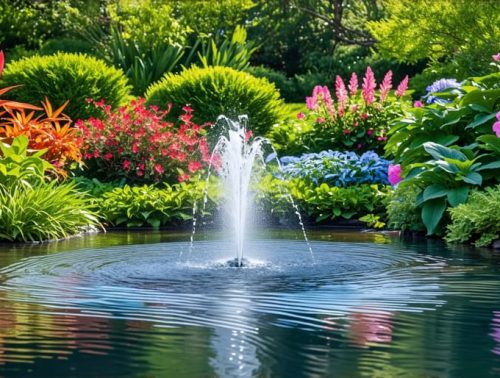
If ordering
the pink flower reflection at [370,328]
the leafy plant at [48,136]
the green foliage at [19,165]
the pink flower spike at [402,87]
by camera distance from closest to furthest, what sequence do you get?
the pink flower reflection at [370,328] < the green foliage at [19,165] < the leafy plant at [48,136] < the pink flower spike at [402,87]

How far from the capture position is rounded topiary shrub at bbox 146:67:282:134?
15.3 m

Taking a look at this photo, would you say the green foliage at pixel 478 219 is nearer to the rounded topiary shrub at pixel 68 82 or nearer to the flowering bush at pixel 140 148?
the flowering bush at pixel 140 148

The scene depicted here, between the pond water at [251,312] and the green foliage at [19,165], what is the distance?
1.49 meters

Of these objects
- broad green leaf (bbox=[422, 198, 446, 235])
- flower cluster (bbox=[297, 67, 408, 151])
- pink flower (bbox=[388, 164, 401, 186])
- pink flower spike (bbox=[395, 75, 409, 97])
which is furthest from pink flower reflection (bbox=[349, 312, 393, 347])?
pink flower spike (bbox=[395, 75, 409, 97])

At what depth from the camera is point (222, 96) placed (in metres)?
15.3

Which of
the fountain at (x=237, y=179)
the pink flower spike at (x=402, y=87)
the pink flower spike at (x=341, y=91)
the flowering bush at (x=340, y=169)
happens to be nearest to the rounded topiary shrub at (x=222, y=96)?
the fountain at (x=237, y=179)

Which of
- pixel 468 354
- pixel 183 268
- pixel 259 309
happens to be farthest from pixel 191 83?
pixel 468 354

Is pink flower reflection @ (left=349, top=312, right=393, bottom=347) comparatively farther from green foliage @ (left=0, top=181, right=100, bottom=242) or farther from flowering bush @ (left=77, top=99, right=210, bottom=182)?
flowering bush @ (left=77, top=99, right=210, bottom=182)

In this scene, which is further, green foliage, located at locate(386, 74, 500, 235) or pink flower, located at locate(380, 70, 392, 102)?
pink flower, located at locate(380, 70, 392, 102)

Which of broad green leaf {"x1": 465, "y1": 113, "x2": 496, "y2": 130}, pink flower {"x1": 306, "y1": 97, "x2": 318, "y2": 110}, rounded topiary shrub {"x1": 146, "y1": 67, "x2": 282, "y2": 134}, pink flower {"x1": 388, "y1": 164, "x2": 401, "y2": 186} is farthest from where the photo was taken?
rounded topiary shrub {"x1": 146, "y1": 67, "x2": 282, "y2": 134}

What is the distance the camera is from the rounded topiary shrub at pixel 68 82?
1557cm

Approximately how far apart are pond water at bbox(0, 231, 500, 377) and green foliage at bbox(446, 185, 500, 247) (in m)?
0.37

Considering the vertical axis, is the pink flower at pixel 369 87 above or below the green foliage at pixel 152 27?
below

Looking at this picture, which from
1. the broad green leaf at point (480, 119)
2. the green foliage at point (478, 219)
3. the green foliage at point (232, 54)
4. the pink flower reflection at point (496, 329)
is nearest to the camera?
the pink flower reflection at point (496, 329)
